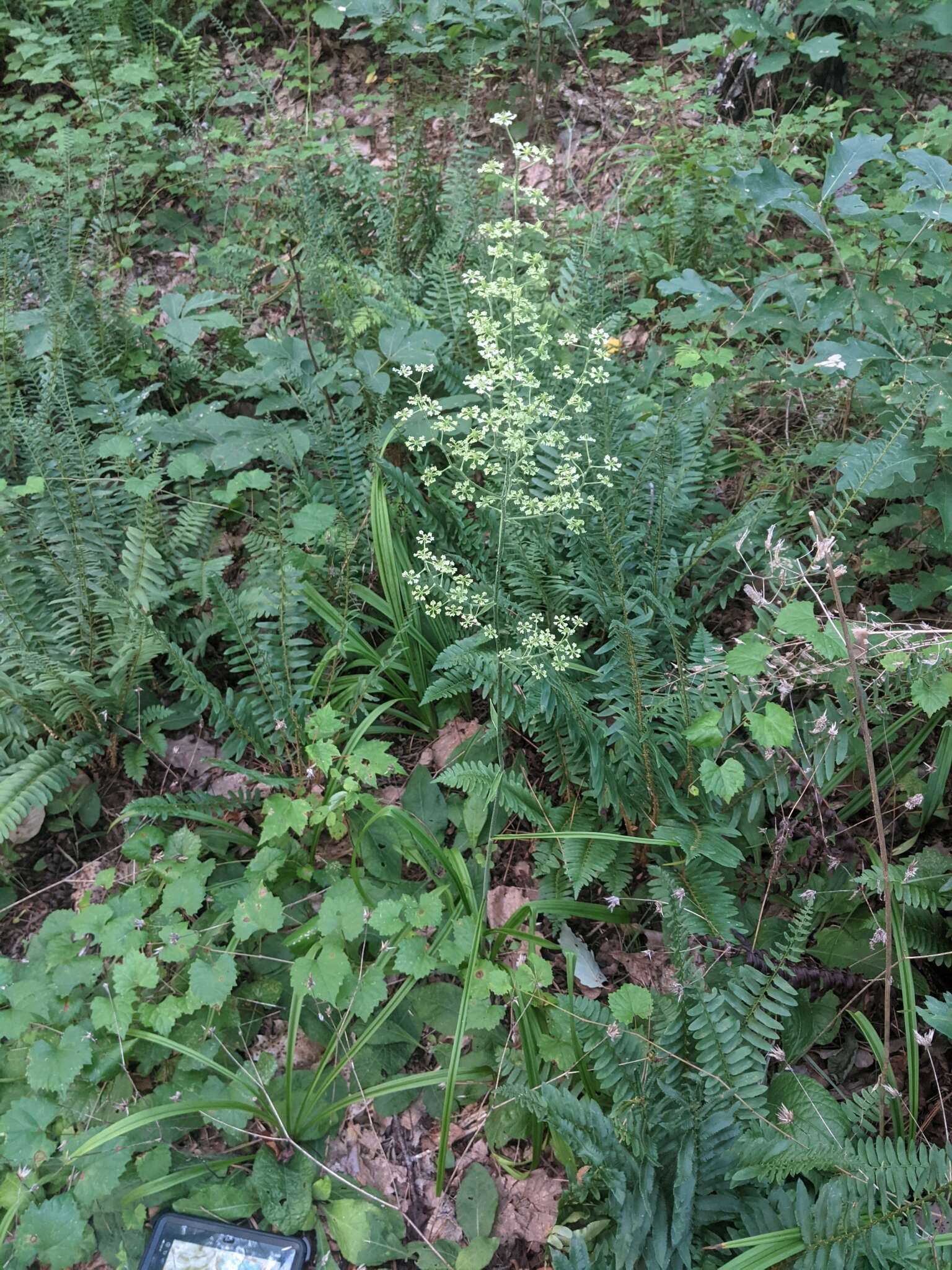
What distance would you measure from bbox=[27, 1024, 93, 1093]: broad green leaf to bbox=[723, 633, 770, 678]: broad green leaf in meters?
1.93

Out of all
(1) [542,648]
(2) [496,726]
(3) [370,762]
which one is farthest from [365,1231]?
(1) [542,648]

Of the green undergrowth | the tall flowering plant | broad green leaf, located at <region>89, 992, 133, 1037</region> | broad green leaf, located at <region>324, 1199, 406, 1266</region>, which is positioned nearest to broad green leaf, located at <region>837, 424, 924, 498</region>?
the green undergrowth

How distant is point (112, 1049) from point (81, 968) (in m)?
0.23

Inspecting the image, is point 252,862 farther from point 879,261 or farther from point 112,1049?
point 879,261

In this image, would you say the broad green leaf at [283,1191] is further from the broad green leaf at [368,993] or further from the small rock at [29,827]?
the small rock at [29,827]

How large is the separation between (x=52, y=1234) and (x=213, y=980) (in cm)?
62

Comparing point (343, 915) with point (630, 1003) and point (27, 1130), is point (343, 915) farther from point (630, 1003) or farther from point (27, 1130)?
point (27, 1130)

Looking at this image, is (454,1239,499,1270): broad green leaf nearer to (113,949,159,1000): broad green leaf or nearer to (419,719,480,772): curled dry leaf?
(113,949,159,1000): broad green leaf

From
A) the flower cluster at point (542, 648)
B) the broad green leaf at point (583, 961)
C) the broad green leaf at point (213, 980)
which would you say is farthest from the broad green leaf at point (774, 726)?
the broad green leaf at point (213, 980)

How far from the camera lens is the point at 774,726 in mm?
2008

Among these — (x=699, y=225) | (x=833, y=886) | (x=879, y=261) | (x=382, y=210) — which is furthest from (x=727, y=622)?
(x=382, y=210)

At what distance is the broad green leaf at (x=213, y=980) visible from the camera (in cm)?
211

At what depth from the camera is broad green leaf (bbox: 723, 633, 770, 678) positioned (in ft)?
6.84

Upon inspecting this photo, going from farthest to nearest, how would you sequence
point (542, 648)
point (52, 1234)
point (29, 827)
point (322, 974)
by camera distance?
point (29, 827) → point (542, 648) → point (322, 974) → point (52, 1234)
